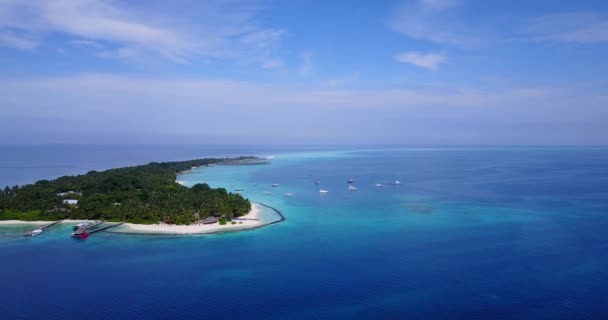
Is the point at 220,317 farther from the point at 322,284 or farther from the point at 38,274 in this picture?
the point at 38,274

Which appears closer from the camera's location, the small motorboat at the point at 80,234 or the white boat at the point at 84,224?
the small motorboat at the point at 80,234

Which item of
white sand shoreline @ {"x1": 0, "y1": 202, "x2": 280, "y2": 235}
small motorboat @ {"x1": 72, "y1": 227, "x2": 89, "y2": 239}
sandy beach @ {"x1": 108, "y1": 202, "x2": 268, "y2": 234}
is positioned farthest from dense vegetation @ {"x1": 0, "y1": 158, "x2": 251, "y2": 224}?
small motorboat @ {"x1": 72, "y1": 227, "x2": 89, "y2": 239}

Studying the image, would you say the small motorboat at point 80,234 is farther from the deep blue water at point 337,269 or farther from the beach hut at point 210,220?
the beach hut at point 210,220

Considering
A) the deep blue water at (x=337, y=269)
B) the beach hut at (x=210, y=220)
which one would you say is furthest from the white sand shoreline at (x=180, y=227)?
the deep blue water at (x=337, y=269)

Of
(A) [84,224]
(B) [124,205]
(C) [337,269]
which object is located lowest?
(C) [337,269]

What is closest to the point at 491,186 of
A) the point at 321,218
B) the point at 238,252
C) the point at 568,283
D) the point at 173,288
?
the point at 321,218

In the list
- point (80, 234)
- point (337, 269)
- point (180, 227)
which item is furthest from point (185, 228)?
point (337, 269)

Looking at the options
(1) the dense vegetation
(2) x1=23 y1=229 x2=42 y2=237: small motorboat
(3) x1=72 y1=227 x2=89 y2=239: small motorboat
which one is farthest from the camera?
(1) the dense vegetation

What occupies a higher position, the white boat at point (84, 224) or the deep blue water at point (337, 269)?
the white boat at point (84, 224)

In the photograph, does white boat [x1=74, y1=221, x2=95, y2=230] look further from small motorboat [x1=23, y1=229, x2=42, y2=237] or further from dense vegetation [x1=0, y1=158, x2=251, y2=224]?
A: small motorboat [x1=23, y1=229, x2=42, y2=237]

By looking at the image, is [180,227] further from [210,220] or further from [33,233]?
[33,233]

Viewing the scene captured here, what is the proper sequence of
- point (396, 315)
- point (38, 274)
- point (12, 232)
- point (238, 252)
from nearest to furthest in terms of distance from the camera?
point (396, 315) → point (38, 274) → point (238, 252) → point (12, 232)
